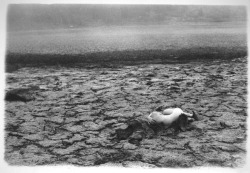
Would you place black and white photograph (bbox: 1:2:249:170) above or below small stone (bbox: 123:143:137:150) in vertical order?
above

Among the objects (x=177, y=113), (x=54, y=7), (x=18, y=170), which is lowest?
(x=18, y=170)

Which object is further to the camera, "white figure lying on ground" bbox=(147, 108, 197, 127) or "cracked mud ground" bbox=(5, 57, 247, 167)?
"white figure lying on ground" bbox=(147, 108, 197, 127)

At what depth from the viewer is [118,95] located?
7.46 ft

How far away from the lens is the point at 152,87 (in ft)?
7.82

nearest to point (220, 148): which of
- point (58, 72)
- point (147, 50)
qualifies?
point (58, 72)

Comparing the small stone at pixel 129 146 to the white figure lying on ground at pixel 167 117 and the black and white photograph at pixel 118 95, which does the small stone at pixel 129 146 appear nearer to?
the black and white photograph at pixel 118 95

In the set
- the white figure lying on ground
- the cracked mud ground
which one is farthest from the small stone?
the white figure lying on ground

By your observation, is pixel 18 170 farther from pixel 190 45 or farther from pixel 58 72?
pixel 190 45

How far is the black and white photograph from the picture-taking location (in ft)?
5.13

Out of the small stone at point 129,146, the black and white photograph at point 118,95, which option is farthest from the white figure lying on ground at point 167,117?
the small stone at point 129,146

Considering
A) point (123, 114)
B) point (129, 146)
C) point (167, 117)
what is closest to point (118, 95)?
point (123, 114)

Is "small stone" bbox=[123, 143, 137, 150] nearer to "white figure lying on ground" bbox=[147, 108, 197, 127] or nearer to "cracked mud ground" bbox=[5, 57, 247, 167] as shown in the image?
"cracked mud ground" bbox=[5, 57, 247, 167]

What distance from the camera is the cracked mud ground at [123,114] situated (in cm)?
154

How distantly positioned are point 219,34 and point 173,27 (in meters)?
0.60
